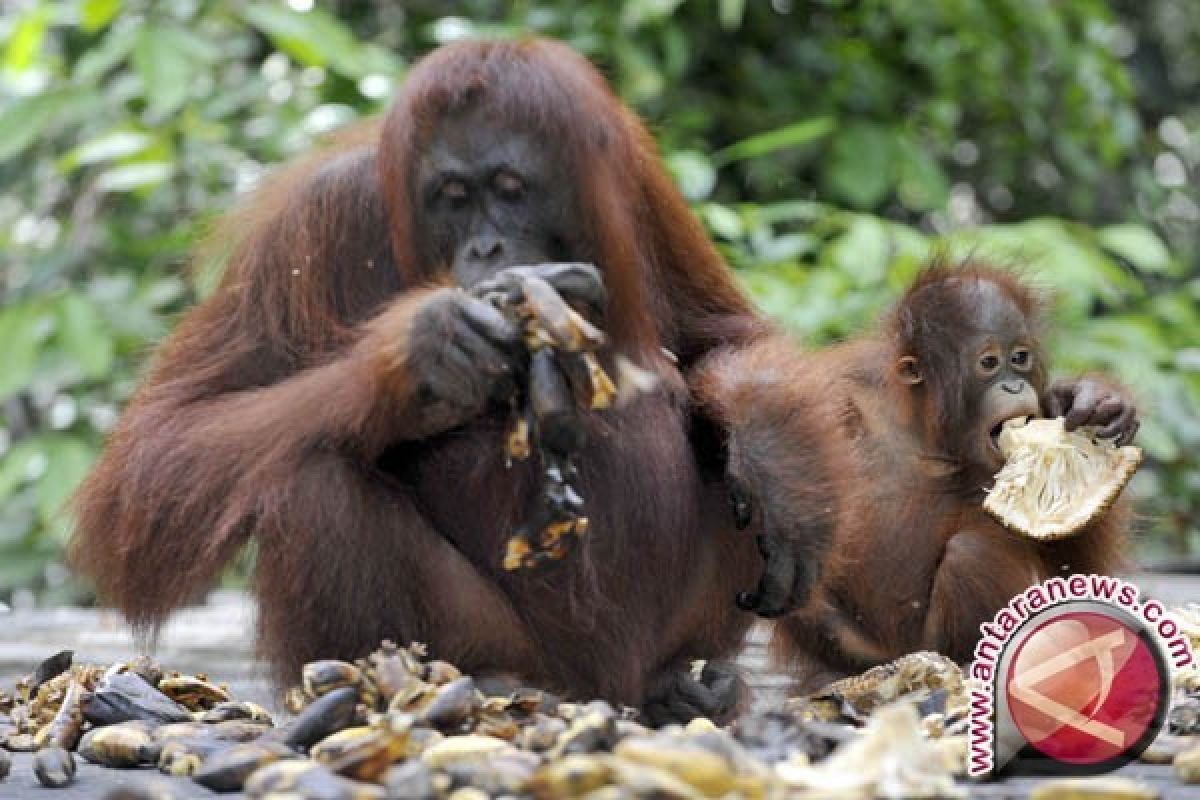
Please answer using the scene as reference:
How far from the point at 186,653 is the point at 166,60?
5.28 ft

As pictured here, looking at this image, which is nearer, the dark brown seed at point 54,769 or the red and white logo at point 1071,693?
the red and white logo at point 1071,693

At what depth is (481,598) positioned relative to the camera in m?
3.03

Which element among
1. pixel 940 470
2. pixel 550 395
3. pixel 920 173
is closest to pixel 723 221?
pixel 920 173

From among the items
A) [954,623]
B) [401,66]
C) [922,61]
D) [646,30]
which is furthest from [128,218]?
[954,623]

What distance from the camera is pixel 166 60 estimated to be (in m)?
5.11

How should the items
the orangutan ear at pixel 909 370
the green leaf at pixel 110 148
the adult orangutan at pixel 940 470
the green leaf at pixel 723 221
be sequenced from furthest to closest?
the green leaf at pixel 723 221
the green leaf at pixel 110 148
the orangutan ear at pixel 909 370
the adult orangutan at pixel 940 470

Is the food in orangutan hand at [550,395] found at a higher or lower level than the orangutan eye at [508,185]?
lower

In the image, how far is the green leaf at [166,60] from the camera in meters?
5.00

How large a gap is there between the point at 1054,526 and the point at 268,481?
4.95ft

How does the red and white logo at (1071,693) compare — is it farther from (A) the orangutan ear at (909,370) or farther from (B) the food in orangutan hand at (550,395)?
(A) the orangutan ear at (909,370)

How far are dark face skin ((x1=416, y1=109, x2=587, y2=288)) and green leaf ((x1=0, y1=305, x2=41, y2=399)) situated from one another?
6.83ft

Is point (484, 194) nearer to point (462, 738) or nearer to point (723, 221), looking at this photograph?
point (462, 738)

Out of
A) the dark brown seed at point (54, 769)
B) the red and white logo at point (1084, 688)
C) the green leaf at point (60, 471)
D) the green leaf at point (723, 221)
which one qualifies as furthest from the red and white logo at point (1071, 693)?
the green leaf at point (60, 471)

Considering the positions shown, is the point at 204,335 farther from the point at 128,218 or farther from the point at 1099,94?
the point at 1099,94
